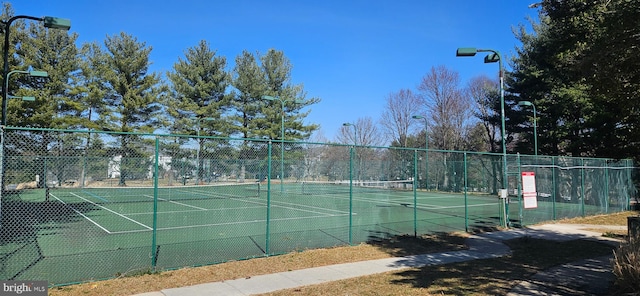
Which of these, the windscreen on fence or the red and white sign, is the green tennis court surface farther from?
the red and white sign

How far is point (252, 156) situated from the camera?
2889 centimetres

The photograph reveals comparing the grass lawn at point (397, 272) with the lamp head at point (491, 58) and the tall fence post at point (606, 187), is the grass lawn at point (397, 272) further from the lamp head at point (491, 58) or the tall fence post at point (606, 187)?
the tall fence post at point (606, 187)

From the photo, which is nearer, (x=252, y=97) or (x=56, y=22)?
(x=56, y=22)

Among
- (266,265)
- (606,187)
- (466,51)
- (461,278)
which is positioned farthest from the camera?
(606,187)

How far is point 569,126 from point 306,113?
26502 millimetres

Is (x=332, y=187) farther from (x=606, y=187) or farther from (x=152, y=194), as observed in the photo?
(x=606, y=187)

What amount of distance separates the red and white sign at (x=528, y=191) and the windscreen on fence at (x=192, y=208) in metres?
0.54

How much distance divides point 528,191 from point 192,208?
1507 centimetres

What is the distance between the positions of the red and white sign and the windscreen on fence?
542 mm

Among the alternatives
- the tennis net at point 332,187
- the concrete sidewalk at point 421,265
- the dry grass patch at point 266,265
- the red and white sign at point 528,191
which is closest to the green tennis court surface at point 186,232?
the tennis net at point 332,187

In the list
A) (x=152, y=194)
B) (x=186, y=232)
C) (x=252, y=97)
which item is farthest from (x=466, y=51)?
(x=252, y=97)

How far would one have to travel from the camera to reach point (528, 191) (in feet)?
45.6

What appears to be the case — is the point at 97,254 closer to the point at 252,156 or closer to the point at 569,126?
the point at 252,156

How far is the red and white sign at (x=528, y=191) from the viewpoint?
13.8m
